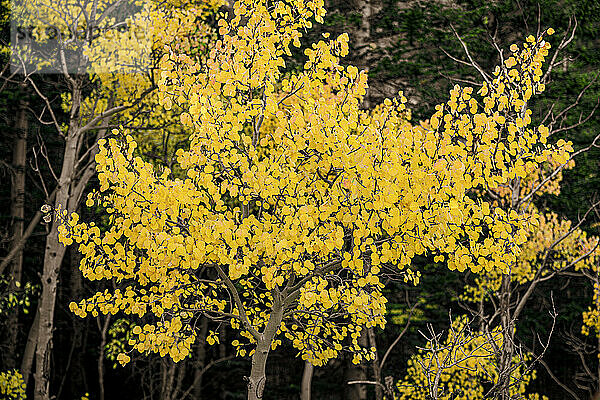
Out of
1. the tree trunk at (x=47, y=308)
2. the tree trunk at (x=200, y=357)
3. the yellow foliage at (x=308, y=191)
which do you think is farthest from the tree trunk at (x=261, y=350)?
the tree trunk at (x=200, y=357)

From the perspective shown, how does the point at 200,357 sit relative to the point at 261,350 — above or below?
below

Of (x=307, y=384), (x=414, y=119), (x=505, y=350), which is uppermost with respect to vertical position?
(x=414, y=119)

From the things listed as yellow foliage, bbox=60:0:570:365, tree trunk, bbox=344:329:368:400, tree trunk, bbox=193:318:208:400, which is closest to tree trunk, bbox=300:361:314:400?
Result: tree trunk, bbox=344:329:368:400

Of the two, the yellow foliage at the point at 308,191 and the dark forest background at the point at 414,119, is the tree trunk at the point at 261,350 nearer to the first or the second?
the yellow foliage at the point at 308,191

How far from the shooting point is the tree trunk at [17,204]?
8945mm

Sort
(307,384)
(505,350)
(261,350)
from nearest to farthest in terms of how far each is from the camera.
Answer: (261,350), (505,350), (307,384)

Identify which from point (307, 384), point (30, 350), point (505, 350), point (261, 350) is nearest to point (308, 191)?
point (261, 350)

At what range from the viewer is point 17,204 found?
31.1 feet

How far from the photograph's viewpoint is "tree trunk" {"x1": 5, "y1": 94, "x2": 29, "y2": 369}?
29.3 feet

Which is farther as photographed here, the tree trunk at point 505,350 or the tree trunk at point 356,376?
the tree trunk at point 356,376

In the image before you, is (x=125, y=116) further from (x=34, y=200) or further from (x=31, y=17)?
(x=34, y=200)

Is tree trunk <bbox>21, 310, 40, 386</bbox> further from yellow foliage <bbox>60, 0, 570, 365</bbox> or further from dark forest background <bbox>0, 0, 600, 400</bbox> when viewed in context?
yellow foliage <bbox>60, 0, 570, 365</bbox>

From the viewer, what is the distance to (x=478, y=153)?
4.10 metres

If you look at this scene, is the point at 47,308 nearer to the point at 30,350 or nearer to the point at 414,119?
the point at 30,350
